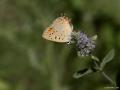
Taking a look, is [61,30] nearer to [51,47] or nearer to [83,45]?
[83,45]

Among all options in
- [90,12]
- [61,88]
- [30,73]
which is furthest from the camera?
[90,12]

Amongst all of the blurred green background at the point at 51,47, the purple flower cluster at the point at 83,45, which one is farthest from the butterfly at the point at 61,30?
the blurred green background at the point at 51,47

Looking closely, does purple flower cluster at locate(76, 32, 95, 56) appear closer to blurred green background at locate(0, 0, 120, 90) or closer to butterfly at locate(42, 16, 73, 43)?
butterfly at locate(42, 16, 73, 43)

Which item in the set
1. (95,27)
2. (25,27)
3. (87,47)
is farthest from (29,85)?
(87,47)

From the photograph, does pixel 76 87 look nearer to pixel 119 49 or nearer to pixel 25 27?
pixel 119 49

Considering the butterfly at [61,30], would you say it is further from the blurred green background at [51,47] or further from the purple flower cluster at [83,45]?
the blurred green background at [51,47]

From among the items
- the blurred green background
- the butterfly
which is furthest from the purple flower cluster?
the blurred green background
